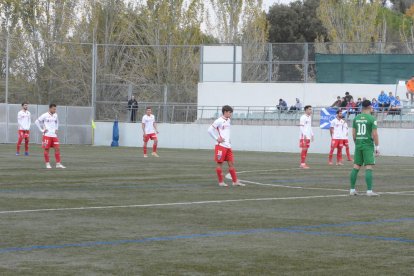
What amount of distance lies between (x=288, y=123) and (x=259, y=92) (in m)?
9.52

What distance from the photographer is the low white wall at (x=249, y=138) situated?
4688 cm

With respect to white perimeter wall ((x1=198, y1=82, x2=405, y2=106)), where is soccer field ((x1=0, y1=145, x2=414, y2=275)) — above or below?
below

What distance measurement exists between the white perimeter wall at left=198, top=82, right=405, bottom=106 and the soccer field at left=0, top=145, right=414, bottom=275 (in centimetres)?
3336

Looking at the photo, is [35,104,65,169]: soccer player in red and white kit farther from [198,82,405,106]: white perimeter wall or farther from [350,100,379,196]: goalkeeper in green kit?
[198,82,405,106]: white perimeter wall

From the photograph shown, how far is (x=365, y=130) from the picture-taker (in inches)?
787

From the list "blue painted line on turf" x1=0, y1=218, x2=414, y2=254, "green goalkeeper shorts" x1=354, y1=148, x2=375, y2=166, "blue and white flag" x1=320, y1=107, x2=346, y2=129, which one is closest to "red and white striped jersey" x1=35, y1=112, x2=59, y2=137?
"green goalkeeper shorts" x1=354, y1=148, x2=375, y2=166

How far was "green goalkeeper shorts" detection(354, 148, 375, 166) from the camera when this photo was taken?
19859mm

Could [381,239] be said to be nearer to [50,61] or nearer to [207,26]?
[50,61]

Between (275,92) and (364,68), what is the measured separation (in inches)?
216

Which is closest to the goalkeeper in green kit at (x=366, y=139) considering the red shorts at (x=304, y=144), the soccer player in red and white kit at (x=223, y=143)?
the soccer player in red and white kit at (x=223, y=143)

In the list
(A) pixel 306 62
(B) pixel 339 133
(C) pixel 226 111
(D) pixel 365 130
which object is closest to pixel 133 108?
(A) pixel 306 62

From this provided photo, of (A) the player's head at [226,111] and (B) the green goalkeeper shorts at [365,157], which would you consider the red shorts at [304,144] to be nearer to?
(A) the player's head at [226,111]

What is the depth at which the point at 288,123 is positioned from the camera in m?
51.3

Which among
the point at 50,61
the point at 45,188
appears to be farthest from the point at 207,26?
the point at 45,188
